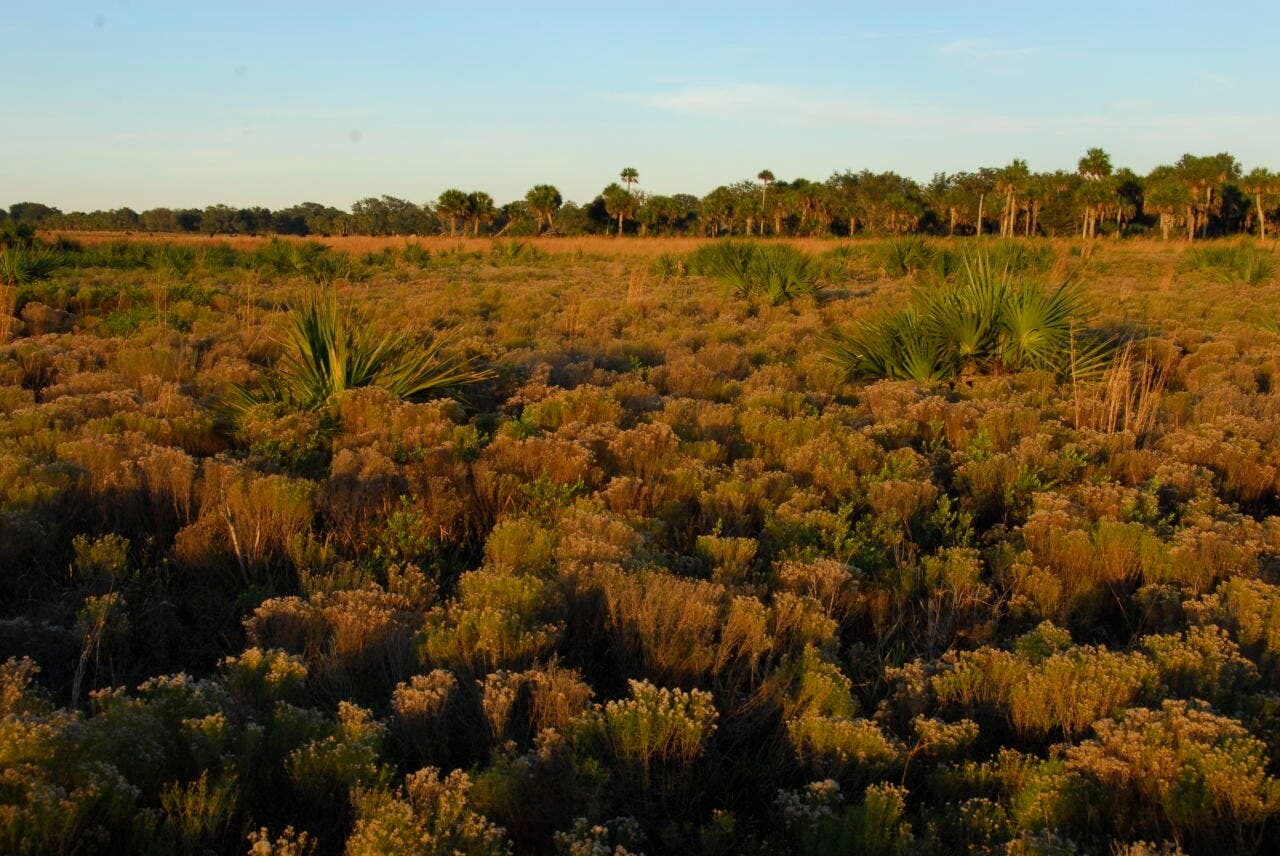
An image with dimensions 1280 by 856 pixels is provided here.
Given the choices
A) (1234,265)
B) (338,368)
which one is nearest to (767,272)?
(338,368)

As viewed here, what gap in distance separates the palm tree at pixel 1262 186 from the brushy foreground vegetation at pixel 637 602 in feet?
187

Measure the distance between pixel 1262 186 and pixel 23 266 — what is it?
64.4 metres

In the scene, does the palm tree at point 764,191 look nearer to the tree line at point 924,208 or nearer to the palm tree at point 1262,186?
the tree line at point 924,208

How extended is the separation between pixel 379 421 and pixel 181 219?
109030 mm

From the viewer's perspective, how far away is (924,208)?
229ft

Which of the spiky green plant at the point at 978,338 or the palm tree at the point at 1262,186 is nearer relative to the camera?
the spiky green plant at the point at 978,338

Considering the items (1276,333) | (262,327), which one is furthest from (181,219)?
(1276,333)

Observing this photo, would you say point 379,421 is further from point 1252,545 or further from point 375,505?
point 1252,545

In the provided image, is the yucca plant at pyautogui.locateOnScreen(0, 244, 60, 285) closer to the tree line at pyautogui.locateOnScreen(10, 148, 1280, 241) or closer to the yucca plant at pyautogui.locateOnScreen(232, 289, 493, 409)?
the yucca plant at pyautogui.locateOnScreen(232, 289, 493, 409)

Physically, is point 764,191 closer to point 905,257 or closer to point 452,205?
A: point 452,205

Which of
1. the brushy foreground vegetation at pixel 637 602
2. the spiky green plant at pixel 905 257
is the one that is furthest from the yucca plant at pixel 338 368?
the spiky green plant at pixel 905 257

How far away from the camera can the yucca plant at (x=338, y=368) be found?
7.85 meters

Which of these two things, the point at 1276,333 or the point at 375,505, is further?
the point at 1276,333

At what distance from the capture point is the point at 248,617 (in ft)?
14.4
